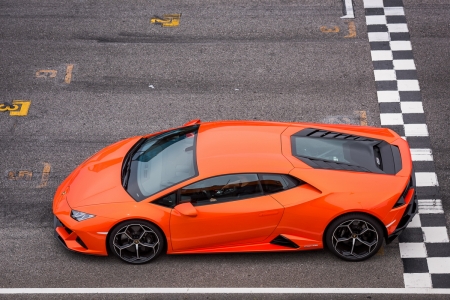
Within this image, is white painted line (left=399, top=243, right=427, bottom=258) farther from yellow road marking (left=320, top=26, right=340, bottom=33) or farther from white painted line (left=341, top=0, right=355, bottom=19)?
white painted line (left=341, top=0, right=355, bottom=19)

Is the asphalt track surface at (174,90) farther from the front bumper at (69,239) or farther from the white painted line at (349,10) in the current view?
the front bumper at (69,239)

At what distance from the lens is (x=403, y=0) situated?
13852 mm

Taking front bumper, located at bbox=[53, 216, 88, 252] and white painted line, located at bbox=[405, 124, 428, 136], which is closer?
front bumper, located at bbox=[53, 216, 88, 252]

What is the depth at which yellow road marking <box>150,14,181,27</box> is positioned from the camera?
13.5 m

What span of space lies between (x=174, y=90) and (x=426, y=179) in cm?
405

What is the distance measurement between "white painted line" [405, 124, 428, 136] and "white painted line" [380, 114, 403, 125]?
0.14 meters

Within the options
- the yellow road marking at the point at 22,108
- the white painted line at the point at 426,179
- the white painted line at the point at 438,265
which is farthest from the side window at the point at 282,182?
the yellow road marking at the point at 22,108

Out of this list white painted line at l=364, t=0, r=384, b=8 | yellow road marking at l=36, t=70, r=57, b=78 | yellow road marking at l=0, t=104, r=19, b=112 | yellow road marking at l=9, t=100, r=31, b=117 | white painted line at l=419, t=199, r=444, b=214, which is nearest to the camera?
white painted line at l=419, t=199, r=444, b=214

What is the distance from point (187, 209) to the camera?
866 centimetres

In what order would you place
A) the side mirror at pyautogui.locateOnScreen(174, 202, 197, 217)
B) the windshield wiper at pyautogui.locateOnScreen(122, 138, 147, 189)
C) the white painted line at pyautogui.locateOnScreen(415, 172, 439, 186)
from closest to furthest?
the side mirror at pyautogui.locateOnScreen(174, 202, 197, 217)
the windshield wiper at pyautogui.locateOnScreen(122, 138, 147, 189)
the white painted line at pyautogui.locateOnScreen(415, 172, 439, 186)

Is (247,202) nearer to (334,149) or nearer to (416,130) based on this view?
(334,149)

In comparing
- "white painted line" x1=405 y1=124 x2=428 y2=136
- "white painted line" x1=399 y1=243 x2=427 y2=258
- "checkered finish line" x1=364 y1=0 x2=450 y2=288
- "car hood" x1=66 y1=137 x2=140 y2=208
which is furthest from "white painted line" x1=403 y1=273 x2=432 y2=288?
"car hood" x1=66 y1=137 x2=140 y2=208

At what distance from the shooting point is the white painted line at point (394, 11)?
13522 mm

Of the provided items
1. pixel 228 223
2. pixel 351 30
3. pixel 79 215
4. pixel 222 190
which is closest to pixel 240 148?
pixel 222 190
